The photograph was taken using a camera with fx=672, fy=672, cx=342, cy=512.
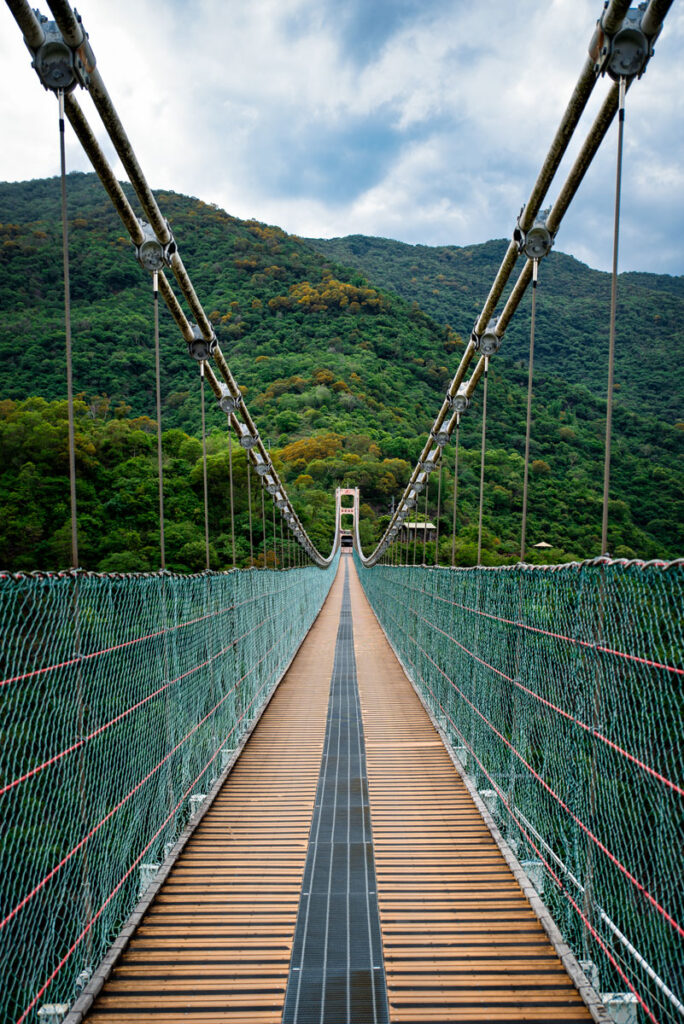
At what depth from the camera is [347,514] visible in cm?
4962

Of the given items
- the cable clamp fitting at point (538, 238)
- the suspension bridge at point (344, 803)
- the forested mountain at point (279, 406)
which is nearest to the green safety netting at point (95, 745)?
the suspension bridge at point (344, 803)

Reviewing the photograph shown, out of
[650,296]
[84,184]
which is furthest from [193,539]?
[84,184]

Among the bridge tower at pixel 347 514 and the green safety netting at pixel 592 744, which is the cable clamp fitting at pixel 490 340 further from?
the bridge tower at pixel 347 514

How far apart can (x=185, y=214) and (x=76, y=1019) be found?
54548 millimetres

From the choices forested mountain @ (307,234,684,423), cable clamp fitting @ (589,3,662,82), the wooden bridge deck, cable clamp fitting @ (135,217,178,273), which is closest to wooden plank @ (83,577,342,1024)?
the wooden bridge deck

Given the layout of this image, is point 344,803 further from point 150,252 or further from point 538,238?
point 538,238

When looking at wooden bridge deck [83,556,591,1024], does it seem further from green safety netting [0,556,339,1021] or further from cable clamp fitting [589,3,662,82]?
cable clamp fitting [589,3,662,82]

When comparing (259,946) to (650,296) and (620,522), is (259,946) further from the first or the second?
(650,296)

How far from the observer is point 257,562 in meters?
20.0

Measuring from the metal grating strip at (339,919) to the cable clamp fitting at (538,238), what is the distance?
3.59m

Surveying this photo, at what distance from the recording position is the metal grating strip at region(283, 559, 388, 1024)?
2.04 m

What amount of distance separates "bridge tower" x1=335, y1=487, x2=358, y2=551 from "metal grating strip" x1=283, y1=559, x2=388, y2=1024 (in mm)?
36530

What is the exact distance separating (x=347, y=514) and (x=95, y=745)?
1865 inches

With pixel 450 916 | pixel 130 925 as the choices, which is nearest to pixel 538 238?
pixel 450 916
